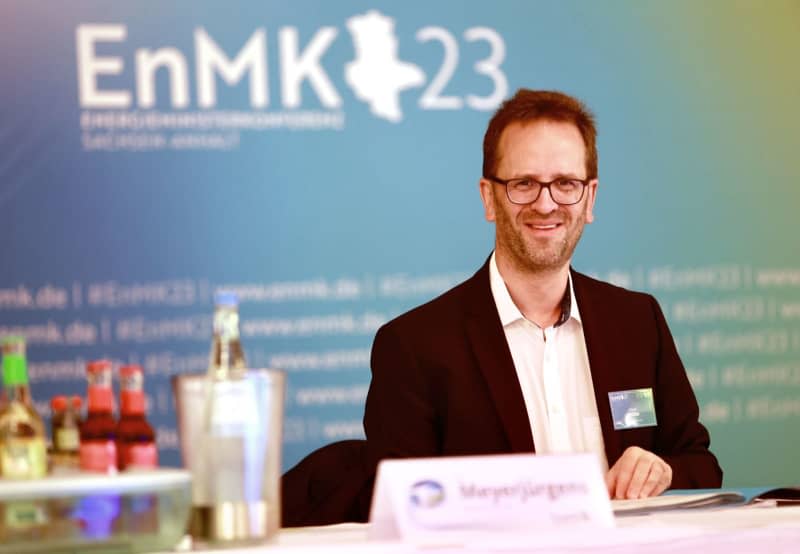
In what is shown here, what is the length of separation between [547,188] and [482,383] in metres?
0.44

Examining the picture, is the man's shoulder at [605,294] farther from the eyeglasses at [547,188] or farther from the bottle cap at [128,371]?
the bottle cap at [128,371]

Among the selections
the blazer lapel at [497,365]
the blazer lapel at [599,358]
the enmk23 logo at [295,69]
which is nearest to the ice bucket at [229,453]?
the blazer lapel at [497,365]

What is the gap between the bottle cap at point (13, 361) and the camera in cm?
115

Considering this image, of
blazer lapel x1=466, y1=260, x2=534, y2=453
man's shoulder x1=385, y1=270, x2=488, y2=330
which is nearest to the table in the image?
blazer lapel x1=466, y1=260, x2=534, y2=453

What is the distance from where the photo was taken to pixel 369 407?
98.3 inches

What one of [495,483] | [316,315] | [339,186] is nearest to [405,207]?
[339,186]

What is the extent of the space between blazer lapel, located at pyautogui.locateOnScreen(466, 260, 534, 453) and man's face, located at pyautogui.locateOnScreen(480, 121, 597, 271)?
123mm

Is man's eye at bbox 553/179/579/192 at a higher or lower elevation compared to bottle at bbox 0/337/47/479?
higher

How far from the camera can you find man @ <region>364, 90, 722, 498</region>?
237 cm

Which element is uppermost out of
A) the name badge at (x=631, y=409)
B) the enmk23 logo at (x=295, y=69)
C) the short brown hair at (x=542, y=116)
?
the enmk23 logo at (x=295, y=69)

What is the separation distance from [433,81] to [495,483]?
9.32 ft

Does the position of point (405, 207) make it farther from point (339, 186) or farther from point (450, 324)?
point (450, 324)

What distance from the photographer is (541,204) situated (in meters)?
2.47

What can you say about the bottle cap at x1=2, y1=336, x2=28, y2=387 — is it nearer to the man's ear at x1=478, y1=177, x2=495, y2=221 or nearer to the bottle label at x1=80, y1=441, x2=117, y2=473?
the bottle label at x1=80, y1=441, x2=117, y2=473
